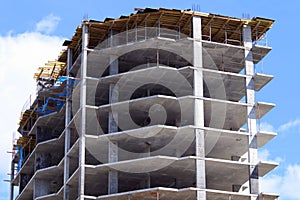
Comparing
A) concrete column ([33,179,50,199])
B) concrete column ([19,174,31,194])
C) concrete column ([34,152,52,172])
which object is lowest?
concrete column ([33,179,50,199])

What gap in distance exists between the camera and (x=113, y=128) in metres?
68.9

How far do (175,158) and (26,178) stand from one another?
81.2ft

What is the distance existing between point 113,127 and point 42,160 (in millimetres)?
13204

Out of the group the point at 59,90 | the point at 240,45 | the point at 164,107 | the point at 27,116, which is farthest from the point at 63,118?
the point at 240,45

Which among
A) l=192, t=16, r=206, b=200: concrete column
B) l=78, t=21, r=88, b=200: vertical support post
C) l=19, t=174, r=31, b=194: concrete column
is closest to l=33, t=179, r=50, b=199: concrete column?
l=19, t=174, r=31, b=194: concrete column

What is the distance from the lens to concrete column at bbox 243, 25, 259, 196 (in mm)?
66062

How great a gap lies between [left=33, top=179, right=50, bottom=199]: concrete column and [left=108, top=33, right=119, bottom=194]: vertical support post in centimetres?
1174

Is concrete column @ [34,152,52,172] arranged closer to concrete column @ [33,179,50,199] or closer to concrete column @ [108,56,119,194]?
concrete column @ [33,179,50,199]

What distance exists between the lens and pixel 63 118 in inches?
3073

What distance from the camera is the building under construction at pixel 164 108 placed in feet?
218

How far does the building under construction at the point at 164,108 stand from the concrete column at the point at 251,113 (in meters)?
0.08

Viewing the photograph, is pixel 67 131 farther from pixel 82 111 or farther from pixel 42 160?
pixel 42 160

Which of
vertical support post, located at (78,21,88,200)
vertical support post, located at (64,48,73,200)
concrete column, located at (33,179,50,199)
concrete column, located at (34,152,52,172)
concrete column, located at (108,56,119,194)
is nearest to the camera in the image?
vertical support post, located at (78,21,88,200)

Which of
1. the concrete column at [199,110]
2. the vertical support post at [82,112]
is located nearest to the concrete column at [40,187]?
the vertical support post at [82,112]
